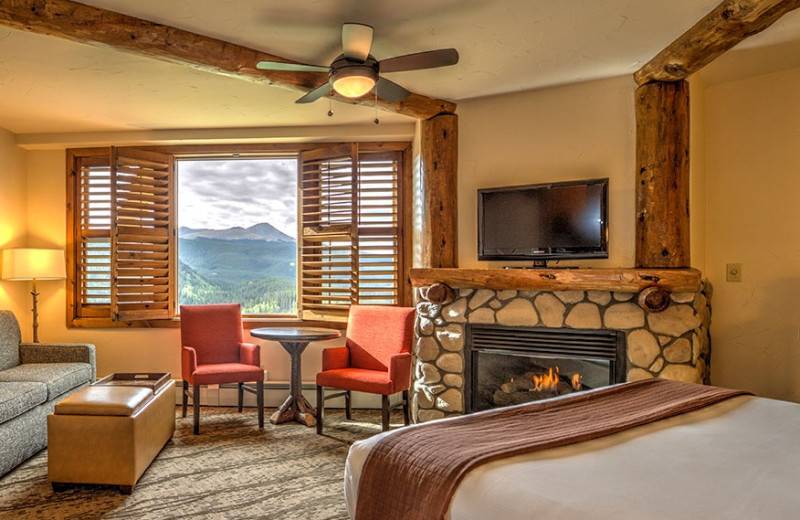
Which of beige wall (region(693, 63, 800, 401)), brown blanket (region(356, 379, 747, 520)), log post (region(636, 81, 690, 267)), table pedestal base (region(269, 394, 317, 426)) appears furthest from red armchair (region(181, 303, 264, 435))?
beige wall (region(693, 63, 800, 401))

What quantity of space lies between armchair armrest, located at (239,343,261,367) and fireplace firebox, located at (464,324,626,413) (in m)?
1.75

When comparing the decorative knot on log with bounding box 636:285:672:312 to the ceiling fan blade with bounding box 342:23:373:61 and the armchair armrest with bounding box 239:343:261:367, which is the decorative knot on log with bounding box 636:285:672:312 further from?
the armchair armrest with bounding box 239:343:261:367

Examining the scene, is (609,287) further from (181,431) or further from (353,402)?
(181,431)

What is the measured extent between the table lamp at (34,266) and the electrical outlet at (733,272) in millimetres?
5455

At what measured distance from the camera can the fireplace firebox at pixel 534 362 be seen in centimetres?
342

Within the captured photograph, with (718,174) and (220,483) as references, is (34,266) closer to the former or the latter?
(220,483)

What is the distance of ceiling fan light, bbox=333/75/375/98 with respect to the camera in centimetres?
269

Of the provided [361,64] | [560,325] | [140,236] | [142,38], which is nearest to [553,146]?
[560,325]

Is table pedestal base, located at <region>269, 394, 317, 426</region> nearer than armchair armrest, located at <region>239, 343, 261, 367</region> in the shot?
Yes

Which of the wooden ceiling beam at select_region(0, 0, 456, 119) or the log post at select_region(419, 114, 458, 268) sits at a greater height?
the wooden ceiling beam at select_region(0, 0, 456, 119)

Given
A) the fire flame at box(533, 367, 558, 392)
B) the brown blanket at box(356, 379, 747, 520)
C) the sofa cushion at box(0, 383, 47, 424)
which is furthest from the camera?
the fire flame at box(533, 367, 558, 392)

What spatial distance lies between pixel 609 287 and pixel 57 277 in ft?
15.2

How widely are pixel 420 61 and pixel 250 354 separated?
110 inches

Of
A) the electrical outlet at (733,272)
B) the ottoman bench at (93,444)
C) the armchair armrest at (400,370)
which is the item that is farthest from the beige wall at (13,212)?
the electrical outlet at (733,272)
